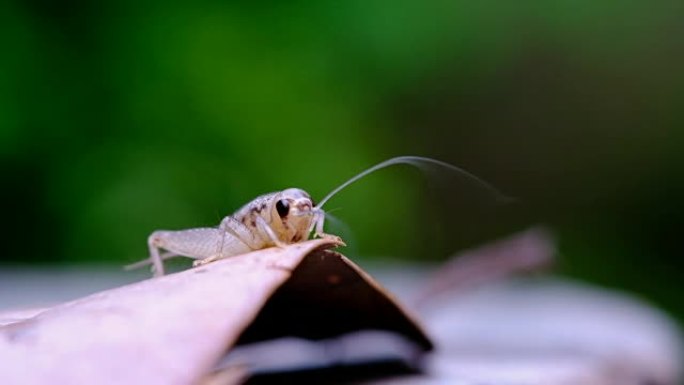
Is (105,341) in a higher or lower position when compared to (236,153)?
lower

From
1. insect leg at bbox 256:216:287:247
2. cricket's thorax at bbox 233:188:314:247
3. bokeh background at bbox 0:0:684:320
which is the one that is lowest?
insect leg at bbox 256:216:287:247

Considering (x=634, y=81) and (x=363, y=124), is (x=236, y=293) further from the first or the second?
(x=634, y=81)

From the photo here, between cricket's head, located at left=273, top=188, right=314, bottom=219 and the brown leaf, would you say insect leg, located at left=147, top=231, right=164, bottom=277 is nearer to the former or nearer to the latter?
cricket's head, located at left=273, top=188, right=314, bottom=219

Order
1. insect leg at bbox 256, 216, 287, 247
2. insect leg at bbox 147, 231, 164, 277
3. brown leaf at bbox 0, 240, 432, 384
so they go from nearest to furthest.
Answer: brown leaf at bbox 0, 240, 432, 384 → insect leg at bbox 256, 216, 287, 247 → insect leg at bbox 147, 231, 164, 277

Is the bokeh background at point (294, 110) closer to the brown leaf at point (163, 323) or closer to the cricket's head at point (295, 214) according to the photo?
the cricket's head at point (295, 214)

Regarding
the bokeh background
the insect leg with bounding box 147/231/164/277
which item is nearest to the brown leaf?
the insect leg with bounding box 147/231/164/277

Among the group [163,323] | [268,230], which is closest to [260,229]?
[268,230]

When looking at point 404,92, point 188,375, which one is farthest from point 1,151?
point 188,375
